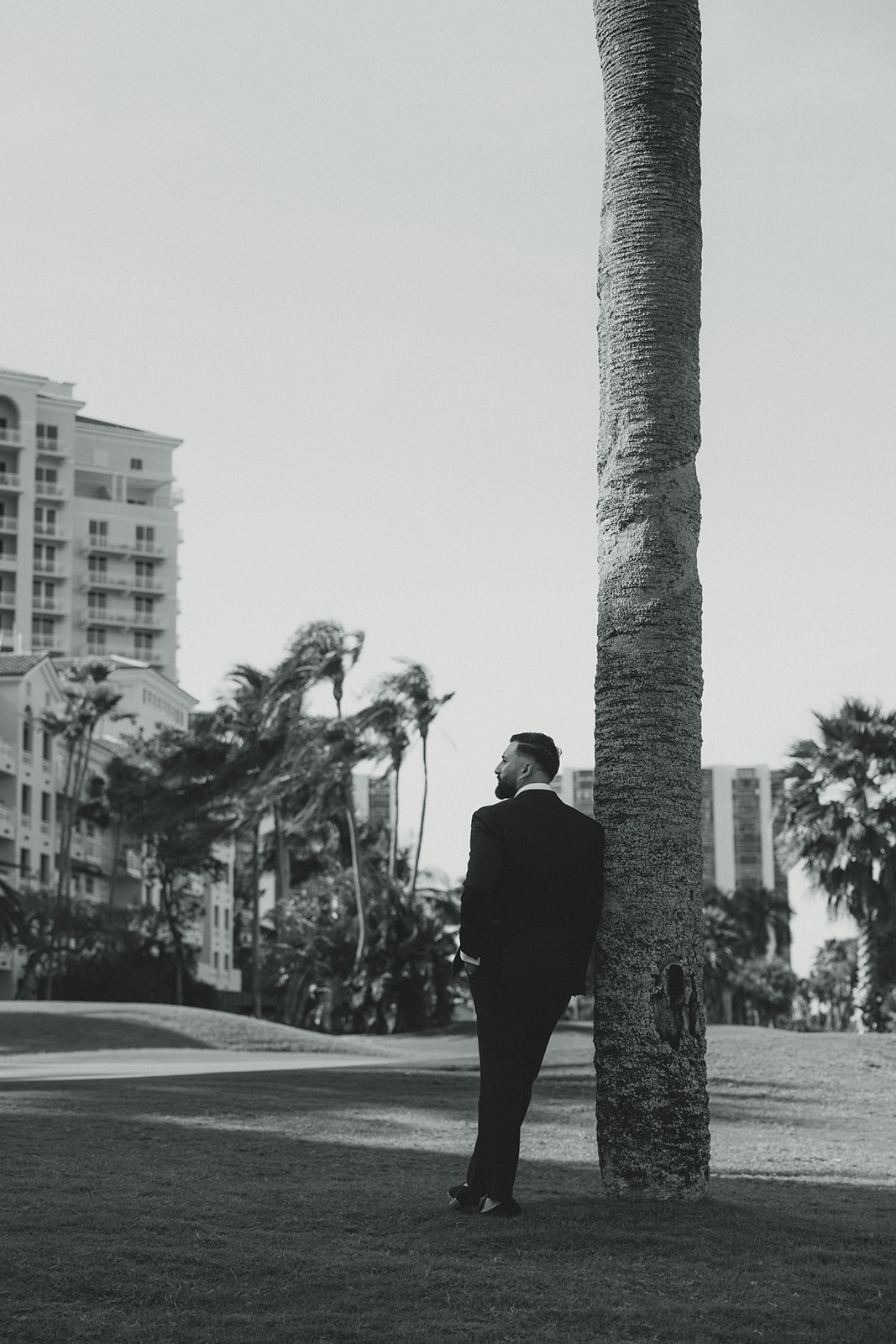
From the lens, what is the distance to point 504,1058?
6.51 m

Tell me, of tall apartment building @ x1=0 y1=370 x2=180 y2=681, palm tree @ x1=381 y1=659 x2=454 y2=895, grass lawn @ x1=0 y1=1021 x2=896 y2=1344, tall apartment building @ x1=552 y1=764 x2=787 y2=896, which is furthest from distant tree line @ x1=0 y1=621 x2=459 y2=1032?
tall apartment building @ x1=552 y1=764 x2=787 y2=896

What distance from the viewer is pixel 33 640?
355ft

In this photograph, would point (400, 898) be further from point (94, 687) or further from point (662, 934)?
point (662, 934)

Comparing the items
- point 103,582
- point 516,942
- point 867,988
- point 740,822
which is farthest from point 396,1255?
point 740,822

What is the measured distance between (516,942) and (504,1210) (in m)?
1.05

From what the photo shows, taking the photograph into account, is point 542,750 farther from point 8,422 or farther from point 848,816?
point 8,422

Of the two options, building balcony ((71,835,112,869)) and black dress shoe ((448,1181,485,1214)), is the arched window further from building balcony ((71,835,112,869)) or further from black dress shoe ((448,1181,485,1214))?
black dress shoe ((448,1181,485,1214))

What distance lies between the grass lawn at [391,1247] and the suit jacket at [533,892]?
0.98 meters

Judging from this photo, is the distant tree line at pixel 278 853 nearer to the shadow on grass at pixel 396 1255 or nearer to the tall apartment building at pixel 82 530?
the shadow on grass at pixel 396 1255

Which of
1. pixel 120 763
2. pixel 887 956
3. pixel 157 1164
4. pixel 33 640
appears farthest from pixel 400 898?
pixel 33 640

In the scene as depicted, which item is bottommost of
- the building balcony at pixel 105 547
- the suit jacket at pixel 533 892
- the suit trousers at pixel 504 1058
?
the suit trousers at pixel 504 1058

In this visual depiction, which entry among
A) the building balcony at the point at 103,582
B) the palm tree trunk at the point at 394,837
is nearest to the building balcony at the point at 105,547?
the building balcony at the point at 103,582

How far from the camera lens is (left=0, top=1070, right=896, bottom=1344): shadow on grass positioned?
4805 mm

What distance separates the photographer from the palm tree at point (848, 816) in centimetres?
3578
